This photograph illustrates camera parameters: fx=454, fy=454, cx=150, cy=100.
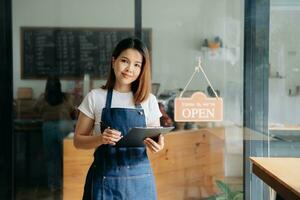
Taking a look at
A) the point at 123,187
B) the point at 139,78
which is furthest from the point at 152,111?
the point at 123,187

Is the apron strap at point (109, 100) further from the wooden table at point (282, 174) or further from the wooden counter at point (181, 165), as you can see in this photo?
the wooden counter at point (181, 165)

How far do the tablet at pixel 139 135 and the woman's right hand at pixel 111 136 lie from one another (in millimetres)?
25

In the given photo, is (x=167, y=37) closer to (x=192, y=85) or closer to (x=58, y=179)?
(x=192, y=85)

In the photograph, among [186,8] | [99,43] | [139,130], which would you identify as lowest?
[139,130]

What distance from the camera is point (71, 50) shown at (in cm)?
346

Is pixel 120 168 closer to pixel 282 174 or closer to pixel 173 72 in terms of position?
pixel 282 174

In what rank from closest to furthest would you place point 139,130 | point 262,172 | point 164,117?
point 139,130 < point 262,172 < point 164,117

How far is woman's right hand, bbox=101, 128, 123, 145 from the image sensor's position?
1.89 meters

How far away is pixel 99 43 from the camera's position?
345cm

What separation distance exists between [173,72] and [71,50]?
2.60 ft

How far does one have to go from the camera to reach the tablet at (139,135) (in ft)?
6.07

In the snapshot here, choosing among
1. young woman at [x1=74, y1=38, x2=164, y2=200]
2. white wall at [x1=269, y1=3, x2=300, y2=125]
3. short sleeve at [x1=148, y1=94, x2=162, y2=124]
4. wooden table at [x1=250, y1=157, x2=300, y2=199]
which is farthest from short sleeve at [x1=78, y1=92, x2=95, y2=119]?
white wall at [x1=269, y1=3, x2=300, y2=125]

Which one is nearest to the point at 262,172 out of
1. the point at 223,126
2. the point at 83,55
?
the point at 223,126

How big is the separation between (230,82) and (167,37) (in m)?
0.59
